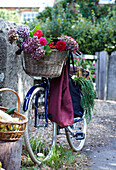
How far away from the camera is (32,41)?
2.35 m

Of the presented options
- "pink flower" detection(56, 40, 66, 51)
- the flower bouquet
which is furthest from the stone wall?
"pink flower" detection(56, 40, 66, 51)

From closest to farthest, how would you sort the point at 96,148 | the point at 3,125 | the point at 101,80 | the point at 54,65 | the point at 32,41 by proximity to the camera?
the point at 3,125, the point at 32,41, the point at 54,65, the point at 96,148, the point at 101,80

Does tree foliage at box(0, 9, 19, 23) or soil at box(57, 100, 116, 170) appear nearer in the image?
soil at box(57, 100, 116, 170)

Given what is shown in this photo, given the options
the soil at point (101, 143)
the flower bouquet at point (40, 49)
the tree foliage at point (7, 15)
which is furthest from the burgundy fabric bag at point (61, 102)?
the tree foliage at point (7, 15)

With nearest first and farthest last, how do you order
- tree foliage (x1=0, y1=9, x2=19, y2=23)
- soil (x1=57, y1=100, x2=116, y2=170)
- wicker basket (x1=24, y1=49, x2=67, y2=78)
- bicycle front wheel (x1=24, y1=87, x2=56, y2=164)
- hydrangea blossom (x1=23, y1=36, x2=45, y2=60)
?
hydrangea blossom (x1=23, y1=36, x2=45, y2=60)
wicker basket (x1=24, y1=49, x2=67, y2=78)
bicycle front wheel (x1=24, y1=87, x2=56, y2=164)
soil (x1=57, y1=100, x2=116, y2=170)
tree foliage (x1=0, y1=9, x2=19, y2=23)

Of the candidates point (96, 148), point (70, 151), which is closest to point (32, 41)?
point (70, 151)

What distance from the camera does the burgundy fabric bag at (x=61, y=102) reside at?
2.84m

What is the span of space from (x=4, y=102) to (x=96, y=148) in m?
1.60

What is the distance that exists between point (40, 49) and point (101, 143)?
6.92 feet

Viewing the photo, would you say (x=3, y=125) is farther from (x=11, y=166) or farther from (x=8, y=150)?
(x=11, y=166)

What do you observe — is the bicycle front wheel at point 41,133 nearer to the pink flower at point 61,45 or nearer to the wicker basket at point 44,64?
the wicker basket at point 44,64

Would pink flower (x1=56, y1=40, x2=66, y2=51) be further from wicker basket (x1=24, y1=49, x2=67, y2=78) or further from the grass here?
the grass

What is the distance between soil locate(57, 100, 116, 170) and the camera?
2.94 meters

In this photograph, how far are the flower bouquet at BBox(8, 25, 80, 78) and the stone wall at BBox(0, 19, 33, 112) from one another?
0.23m
